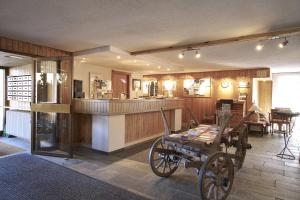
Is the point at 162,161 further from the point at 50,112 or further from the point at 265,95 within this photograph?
the point at 265,95

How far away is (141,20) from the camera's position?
3.03 m

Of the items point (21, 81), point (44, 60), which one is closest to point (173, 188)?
point (44, 60)

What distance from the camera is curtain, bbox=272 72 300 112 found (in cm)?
898

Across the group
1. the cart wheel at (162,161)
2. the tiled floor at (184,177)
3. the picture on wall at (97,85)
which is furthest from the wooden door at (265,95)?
the cart wheel at (162,161)

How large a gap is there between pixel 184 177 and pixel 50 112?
339cm

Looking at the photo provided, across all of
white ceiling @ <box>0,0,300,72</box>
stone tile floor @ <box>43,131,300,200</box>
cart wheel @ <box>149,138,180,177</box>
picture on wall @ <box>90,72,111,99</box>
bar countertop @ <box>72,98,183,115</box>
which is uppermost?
white ceiling @ <box>0,0,300,72</box>

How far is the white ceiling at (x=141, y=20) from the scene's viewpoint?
250 cm

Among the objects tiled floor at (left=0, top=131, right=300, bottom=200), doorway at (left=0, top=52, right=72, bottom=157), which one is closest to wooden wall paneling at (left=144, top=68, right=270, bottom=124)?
tiled floor at (left=0, top=131, right=300, bottom=200)

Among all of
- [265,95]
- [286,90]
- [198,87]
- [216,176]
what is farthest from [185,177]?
[286,90]

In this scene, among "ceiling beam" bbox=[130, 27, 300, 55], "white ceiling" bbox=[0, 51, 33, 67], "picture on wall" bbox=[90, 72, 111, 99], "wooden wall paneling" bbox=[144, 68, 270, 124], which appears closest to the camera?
"ceiling beam" bbox=[130, 27, 300, 55]

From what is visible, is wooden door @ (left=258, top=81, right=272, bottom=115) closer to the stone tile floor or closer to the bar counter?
the stone tile floor

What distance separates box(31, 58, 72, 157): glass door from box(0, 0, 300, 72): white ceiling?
0.66 meters

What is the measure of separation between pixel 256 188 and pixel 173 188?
1.31 m

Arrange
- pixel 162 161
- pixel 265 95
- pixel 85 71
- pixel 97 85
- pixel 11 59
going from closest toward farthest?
pixel 162 161 < pixel 11 59 < pixel 85 71 < pixel 97 85 < pixel 265 95
